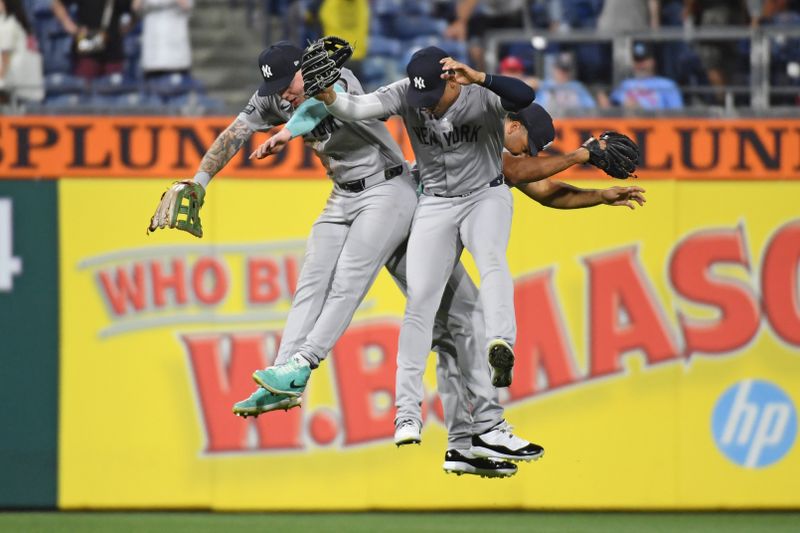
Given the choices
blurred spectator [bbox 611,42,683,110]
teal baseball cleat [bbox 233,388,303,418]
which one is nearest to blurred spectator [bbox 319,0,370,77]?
blurred spectator [bbox 611,42,683,110]

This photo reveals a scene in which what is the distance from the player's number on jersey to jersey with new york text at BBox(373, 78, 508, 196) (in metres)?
5.02

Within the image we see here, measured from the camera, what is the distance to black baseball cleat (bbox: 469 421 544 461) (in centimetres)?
985

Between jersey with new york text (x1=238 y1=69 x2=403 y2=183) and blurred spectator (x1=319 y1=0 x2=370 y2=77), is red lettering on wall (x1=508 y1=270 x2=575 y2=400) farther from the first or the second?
jersey with new york text (x1=238 y1=69 x2=403 y2=183)

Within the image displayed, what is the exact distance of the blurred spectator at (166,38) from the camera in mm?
15914

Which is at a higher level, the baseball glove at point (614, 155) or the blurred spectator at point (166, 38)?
the blurred spectator at point (166, 38)

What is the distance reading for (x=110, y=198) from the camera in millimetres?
13484

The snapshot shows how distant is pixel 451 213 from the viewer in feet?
31.7

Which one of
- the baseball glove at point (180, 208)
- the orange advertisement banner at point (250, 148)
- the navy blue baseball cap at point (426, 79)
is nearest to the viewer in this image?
the navy blue baseball cap at point (426, 79)

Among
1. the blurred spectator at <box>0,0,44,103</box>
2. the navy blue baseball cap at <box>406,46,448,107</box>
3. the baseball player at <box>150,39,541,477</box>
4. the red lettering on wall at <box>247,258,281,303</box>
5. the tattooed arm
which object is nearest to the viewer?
the navy blue baseball cap at <box>406,46,448,107</box>

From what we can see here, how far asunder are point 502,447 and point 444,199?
5.03 feet

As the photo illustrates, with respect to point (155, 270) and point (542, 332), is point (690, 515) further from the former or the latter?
point (155, 270)

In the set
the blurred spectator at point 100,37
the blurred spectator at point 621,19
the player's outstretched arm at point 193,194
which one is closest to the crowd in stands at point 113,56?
the blurred spectator at point 100,37

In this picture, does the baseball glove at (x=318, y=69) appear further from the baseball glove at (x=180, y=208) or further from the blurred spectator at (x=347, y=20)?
the blurred spectator at (x=347, y=20)

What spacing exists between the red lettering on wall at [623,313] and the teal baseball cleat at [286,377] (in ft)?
14.7
